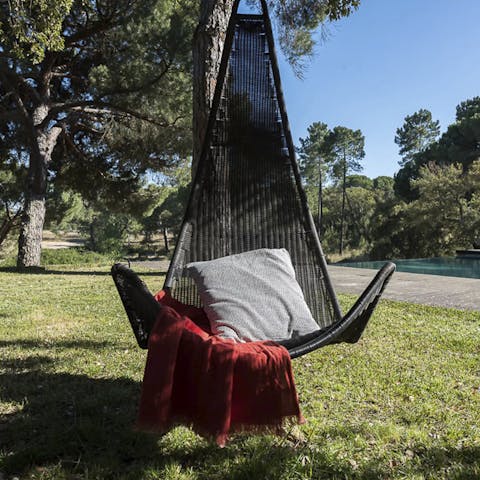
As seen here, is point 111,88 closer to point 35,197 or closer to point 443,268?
point 35,197

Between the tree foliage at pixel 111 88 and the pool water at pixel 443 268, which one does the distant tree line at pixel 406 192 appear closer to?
the pool water at pixel 443 268

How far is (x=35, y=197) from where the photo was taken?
8250mm

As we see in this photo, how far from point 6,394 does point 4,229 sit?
1200cm

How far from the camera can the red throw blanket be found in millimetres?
1129

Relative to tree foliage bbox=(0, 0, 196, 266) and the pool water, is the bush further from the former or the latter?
the pool water

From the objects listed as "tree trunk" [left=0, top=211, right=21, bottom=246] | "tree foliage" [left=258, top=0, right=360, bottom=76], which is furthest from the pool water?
"tree trunk" [left=0, top=211, right=21, bottom=246]

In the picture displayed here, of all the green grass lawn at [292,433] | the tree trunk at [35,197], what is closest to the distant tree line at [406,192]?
the tree trunk at [35,197]

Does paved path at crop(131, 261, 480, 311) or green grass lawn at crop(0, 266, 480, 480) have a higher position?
paved path at crop(131, 261, 480, 311)

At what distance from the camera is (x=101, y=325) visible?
3195 mm

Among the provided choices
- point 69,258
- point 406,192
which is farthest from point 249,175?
point 406,192

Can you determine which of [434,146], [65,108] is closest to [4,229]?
[65,108]

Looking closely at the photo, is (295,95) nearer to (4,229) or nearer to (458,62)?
(458,62)

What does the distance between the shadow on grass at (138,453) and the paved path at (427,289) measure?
2848 millimetres

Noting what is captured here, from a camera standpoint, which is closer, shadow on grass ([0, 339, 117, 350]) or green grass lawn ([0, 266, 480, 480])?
green grass lawn ([0, 266, 480, 480])
